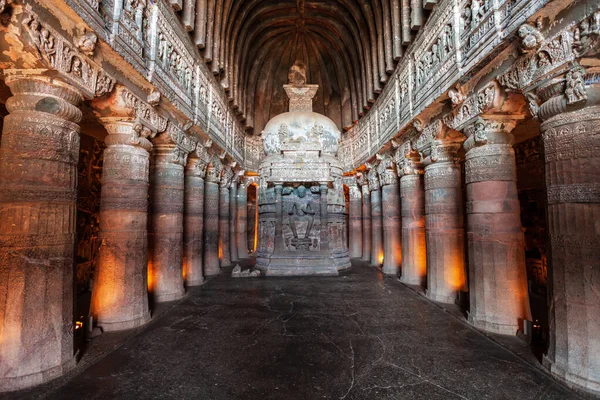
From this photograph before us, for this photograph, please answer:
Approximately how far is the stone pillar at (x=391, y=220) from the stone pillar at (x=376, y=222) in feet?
4.74

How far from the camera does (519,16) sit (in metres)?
3.82

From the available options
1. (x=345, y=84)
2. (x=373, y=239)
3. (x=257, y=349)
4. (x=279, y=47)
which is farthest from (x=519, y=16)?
(x=279, y=47)

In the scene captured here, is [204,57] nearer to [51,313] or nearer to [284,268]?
[284,268]

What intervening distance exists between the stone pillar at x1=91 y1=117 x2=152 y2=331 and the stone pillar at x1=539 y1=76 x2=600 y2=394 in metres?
6.39

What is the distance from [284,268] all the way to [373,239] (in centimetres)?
476

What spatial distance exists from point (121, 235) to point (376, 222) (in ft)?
31.5

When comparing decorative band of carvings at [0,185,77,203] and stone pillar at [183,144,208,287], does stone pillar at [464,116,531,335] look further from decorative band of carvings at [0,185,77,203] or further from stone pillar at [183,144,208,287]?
stone pillar at [183,144,208,287]

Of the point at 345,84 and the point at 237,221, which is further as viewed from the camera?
the point at 345,84

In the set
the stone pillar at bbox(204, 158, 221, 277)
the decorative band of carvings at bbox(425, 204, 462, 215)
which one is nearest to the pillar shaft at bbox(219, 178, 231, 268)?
the stone pillar at bbox(204, 158, 221, 277)

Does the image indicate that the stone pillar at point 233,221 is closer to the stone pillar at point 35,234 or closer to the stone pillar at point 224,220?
the stone pillar at point 224,220

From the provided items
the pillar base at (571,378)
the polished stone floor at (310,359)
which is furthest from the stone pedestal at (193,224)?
the pillar base at (571,378)

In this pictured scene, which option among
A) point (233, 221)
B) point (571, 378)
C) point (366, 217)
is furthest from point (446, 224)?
point (233, 221)

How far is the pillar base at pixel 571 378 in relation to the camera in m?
3.04

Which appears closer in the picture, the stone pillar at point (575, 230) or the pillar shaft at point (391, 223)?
the stone pillar at point (575, 230)
